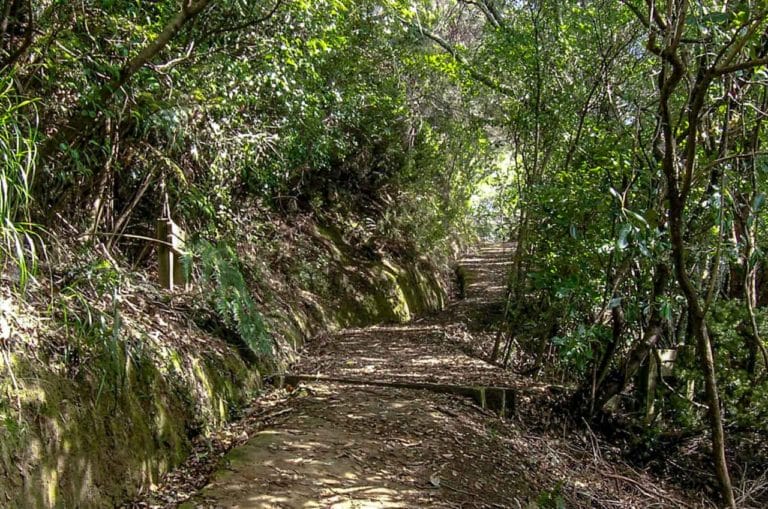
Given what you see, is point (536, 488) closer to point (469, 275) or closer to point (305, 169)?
point (305, 169)

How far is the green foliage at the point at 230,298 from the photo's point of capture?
4133mm

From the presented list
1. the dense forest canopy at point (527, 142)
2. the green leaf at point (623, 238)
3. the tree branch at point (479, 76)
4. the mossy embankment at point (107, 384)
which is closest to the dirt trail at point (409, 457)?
the mossy embankment at point (107, 384)

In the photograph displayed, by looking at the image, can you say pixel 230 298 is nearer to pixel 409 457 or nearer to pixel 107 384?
pixel 107 384

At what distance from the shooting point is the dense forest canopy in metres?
2.98

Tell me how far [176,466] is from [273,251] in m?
4.49

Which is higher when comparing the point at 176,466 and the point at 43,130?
the point at 43,130

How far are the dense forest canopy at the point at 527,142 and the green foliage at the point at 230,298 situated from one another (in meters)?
0.58

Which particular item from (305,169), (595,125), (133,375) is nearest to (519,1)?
(595,125)

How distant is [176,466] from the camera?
2.96 meters

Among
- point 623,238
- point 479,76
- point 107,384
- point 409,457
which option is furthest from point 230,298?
point 479,76

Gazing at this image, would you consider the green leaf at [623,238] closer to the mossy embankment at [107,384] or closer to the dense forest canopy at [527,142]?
the dense forest canopy at [527,142]

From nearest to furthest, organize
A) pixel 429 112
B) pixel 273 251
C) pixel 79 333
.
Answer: pixel 79 333
pixel 273 251
pixel 429 112

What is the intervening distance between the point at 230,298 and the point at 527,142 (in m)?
4.98

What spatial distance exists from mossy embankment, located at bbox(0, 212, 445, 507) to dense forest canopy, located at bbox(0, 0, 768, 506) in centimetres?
39
